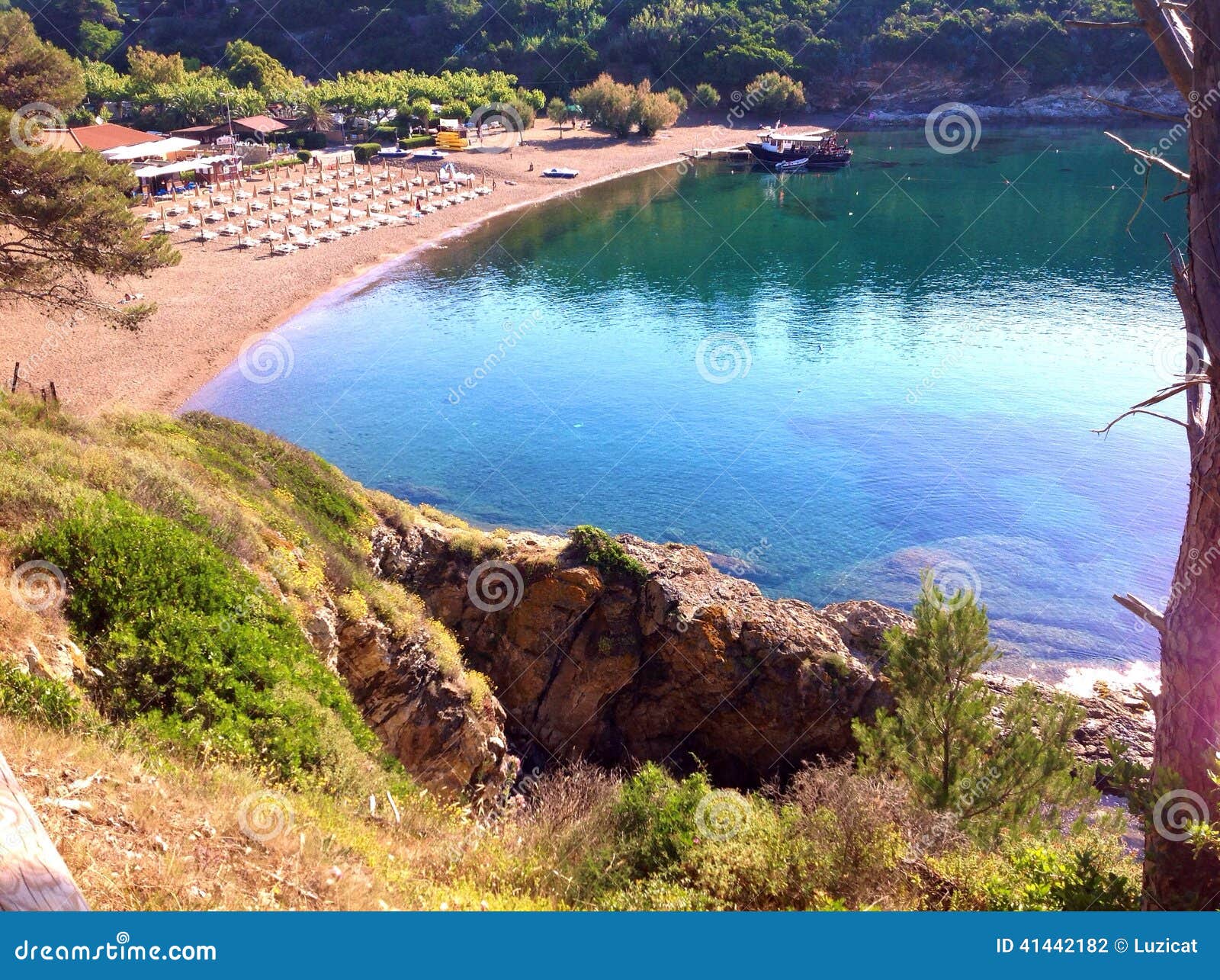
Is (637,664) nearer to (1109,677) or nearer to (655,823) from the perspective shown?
(655,823)

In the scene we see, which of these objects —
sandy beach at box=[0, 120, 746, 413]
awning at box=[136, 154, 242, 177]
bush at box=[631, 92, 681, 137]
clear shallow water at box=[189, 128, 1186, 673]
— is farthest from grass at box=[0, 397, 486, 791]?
bush at box=[631, 92, 681, 137]

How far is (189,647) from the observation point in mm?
8664

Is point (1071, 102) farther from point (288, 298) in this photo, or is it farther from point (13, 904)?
point (13, 904)

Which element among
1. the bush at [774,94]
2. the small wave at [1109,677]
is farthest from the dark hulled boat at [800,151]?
the small wave at [1109,677]

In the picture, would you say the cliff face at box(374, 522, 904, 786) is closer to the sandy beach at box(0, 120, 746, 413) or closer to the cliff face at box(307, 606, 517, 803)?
the cliff face at box(307, 606, 517, 803)

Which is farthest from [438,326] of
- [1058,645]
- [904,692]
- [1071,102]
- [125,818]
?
[1071,102]

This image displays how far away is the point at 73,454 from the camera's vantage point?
12.2 m

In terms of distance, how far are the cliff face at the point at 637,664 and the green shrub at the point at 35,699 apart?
9256mm

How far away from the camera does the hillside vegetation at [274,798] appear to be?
607cm

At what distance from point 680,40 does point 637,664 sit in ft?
339

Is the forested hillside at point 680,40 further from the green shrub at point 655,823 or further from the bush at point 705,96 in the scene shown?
the green shrub at point 655,823

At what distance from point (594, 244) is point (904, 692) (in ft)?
→ 167

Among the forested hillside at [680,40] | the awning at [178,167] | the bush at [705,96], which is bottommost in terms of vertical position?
the awning at [178,167]

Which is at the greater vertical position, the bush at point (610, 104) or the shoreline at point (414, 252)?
the bush at point (610, 104)
